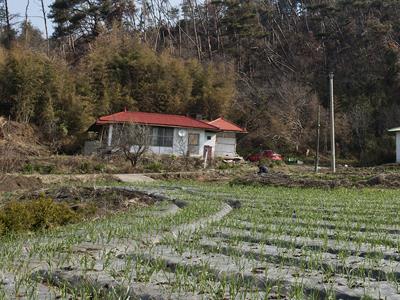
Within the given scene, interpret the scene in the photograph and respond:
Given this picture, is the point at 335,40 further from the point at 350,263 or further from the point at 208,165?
the point at 350,263

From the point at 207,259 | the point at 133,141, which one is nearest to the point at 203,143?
the point at 133,141

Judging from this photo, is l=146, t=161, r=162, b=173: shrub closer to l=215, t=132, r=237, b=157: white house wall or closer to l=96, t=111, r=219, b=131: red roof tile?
l=96, t=111, r=219, b=131: red roof tile

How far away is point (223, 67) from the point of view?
137 feet

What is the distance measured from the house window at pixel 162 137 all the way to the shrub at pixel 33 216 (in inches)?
929

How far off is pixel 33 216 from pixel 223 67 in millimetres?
36067

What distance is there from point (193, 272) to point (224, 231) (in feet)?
7.86

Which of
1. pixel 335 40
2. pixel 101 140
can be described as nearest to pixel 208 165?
pixel 101 140

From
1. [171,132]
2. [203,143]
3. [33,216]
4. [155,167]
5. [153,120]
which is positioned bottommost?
[33,216]

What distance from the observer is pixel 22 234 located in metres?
6.12

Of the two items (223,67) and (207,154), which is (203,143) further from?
(223,67)

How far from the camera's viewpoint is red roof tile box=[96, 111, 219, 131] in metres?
29.2

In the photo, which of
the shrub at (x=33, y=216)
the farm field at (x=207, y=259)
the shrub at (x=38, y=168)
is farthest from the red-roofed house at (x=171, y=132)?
the farm field at (x=207, y=259)

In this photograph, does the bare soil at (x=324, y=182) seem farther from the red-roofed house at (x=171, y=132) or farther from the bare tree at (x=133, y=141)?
the red-roofed house at (x=171, y=132)

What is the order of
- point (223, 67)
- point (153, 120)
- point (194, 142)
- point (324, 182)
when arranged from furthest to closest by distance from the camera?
point (223, 67) → point (194, 142) → point (153, 120) → point (324, 182)
